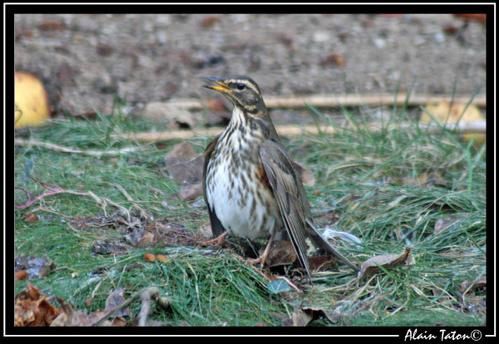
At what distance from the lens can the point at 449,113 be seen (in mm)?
9648

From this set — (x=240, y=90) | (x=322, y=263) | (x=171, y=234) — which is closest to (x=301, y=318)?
(x=322, y=263)

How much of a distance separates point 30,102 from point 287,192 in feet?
11.5

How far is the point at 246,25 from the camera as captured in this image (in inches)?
487

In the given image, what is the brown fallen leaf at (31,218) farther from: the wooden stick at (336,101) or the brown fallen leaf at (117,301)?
the wooden stick at (336,101)

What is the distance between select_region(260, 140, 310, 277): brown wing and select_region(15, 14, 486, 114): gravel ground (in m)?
3.38

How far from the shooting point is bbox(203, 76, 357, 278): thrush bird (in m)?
6.80

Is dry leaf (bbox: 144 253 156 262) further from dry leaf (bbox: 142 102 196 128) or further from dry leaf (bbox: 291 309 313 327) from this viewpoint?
dry leaf (bbox: 142 102 196 128)

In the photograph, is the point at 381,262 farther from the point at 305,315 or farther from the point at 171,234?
the point at 171,234

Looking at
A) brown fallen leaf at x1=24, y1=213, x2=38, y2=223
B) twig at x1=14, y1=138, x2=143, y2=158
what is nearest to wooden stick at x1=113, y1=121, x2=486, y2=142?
twig at x1=14, y1=138, x2=143, y2=158

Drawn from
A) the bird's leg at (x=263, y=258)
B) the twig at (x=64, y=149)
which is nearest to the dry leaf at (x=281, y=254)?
the bird's leg at (x=263, y=258)

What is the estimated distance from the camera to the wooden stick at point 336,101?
10109 mm

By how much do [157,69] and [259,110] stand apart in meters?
4.17

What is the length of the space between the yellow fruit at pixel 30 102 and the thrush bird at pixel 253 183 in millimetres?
2801
